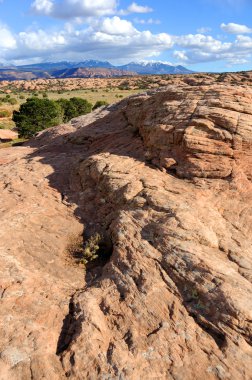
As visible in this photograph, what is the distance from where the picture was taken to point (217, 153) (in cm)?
1165

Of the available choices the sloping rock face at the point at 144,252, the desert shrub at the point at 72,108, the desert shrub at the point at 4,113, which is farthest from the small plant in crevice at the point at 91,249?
the desert shrub at the point at 4,113

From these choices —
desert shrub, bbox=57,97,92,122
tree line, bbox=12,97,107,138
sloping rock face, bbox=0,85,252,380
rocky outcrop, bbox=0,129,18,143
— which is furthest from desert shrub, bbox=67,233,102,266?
desert shrub, bbox=57,97,92,122

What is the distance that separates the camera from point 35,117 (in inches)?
1512

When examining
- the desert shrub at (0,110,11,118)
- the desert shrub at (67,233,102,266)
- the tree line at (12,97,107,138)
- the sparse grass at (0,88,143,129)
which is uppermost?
the desert shrub at (67,233,102,266)

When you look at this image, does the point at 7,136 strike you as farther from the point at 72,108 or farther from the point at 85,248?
the point at 85,248

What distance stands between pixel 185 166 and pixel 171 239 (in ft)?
11.9

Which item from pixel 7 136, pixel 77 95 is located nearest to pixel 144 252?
pixel 7 136

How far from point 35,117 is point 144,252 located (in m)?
32.4

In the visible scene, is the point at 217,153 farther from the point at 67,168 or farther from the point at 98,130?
the point at 98,130

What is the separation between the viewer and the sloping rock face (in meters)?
6.82

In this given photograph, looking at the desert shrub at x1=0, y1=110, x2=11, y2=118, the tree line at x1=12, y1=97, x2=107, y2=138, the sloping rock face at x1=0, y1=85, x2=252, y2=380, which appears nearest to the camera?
the sloping rock face at x1=0, y1=85, x2=252, y2=380

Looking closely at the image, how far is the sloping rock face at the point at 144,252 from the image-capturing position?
6820 millimetres

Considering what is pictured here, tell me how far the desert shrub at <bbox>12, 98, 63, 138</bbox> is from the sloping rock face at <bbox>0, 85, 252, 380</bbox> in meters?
23.3

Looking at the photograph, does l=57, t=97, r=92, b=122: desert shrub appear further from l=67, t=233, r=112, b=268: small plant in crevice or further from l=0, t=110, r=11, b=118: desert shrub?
l=67, t=233, r=112, b=268: small plant in crevice
